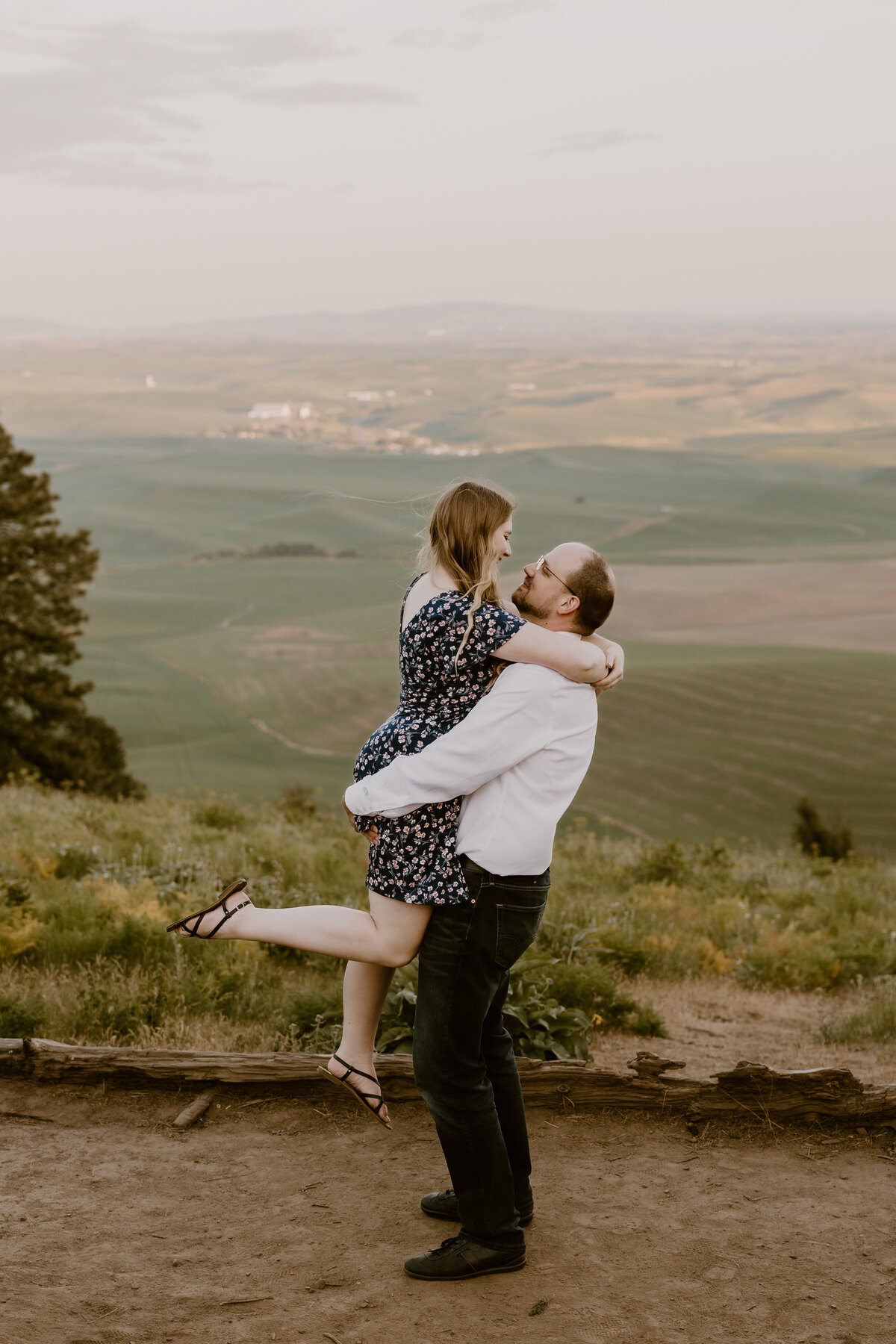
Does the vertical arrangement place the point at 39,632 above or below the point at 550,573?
below

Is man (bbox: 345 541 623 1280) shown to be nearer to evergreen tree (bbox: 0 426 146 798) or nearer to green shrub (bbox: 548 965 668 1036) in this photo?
green shrub (bbox: 548 965 668 1036)

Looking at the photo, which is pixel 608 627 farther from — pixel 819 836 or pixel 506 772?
pixel 506 772

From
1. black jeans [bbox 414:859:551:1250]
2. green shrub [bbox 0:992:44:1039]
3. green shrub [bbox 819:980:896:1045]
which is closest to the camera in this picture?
black jeans [bbox 414:859:551:1250]

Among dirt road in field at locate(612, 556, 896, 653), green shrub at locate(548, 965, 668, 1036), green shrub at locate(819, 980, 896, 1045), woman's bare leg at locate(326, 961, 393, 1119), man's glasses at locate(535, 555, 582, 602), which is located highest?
man's glasses at locate(535, 555, 582, 602)

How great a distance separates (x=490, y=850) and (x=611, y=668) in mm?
717

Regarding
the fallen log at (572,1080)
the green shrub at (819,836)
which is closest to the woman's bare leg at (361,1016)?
the fallen log at (572,1080)

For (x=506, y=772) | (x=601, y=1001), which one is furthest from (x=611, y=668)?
(x=601, y=1001)

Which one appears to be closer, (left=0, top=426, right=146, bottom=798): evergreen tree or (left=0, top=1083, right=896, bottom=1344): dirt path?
(left=0, top=1083, right=896, bottom=1344): dirt path

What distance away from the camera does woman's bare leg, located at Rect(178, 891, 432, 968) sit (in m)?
3.73

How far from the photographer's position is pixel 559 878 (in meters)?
11.4

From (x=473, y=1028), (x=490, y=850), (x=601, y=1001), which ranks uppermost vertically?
(x=490, y=850)

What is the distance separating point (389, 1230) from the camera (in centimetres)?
421

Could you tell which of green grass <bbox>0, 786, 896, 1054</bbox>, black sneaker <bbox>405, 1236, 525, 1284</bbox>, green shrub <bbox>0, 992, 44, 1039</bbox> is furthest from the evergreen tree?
black sneaker <bbox>405, 1236, 525, 1284</bbox>

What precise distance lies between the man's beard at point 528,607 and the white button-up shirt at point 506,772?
0.25 metres
